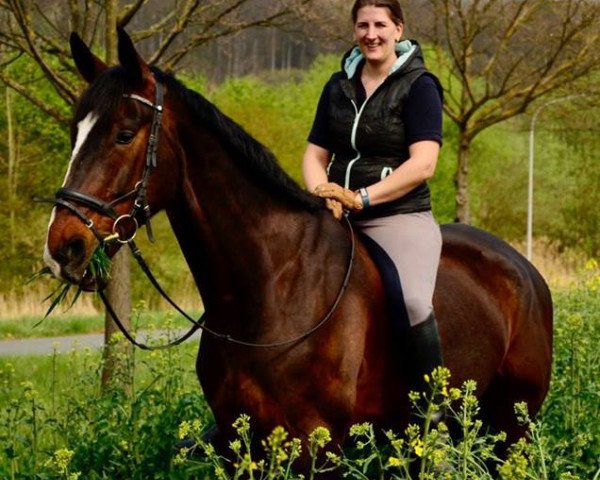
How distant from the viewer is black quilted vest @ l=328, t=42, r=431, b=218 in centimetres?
530

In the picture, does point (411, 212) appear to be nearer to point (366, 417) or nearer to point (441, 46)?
point (366, 417)

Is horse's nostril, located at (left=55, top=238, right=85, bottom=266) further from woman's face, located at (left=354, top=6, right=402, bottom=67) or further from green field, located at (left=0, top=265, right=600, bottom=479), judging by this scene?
woman's face, located at (left=354, top=6, right=402, bottom=67)

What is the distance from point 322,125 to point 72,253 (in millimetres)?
1827

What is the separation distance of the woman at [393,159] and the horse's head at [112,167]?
942mm

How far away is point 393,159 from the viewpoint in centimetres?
536

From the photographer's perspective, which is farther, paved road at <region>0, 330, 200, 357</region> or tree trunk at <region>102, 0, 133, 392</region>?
paved road at <region>0, 330, 200, 357</region>

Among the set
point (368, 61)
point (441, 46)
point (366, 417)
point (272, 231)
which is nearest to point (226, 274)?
point (272, 231)

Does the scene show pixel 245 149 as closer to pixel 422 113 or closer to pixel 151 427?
pixel 422 113

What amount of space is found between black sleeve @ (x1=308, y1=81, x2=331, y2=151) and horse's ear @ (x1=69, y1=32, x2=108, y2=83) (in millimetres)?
1244

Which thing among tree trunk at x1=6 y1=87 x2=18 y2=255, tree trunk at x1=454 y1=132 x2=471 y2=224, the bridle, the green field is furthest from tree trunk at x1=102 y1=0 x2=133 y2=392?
tree trunk at x1=6 y1=87 x2=18 y2=255

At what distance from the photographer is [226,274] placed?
4.88 metres

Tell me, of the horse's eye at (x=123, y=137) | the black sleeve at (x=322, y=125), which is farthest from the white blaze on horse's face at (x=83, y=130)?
the black sleeve at (x=322, y=125)

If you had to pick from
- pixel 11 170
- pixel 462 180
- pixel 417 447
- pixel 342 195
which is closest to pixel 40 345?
pixel 462 180

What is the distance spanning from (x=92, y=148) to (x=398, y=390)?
190 centimetres
